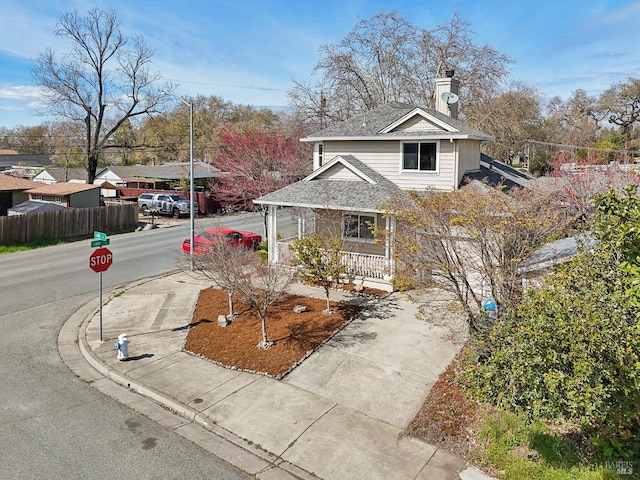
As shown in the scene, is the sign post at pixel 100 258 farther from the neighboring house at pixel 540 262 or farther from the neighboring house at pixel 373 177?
the neighboring house at pixel 540 262

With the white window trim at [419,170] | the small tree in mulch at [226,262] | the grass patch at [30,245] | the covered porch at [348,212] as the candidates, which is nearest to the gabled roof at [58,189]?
the grass patch at [30,245]

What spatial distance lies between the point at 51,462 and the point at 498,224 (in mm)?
9341

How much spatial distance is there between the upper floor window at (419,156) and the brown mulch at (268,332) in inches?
285

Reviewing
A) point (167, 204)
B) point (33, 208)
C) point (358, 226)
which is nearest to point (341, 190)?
point (358, 226)

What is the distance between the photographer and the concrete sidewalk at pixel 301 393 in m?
7.58

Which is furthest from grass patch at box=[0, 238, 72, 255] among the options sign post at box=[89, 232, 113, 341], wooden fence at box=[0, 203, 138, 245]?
sign post at box=[89, 232, 113, 341]

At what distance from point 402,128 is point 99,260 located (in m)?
12.7

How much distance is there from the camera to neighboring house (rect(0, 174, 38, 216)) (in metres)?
31.4

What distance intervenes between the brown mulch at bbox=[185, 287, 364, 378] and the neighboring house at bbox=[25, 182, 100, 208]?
2233 cm

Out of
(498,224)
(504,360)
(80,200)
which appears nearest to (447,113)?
(498,224)

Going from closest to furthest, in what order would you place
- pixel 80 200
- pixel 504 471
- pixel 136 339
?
1. pixel 504 471
2. pixel 136 339
3. pixel 80 200

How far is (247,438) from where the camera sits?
819 centimetres

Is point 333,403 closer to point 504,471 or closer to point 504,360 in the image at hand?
point 504,471

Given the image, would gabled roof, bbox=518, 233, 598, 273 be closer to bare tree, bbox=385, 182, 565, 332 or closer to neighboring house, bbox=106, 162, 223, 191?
bare tree, bbox=385, 182, 565, 332
